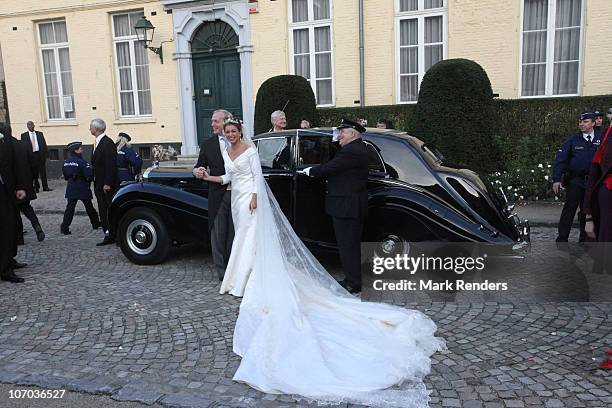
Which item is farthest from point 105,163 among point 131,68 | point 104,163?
point 131,68

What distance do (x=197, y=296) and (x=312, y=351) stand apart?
2.15m

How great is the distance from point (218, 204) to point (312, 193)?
43.6 inches

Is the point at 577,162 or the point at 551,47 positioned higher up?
the point at 551,47

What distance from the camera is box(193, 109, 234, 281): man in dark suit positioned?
606 cm

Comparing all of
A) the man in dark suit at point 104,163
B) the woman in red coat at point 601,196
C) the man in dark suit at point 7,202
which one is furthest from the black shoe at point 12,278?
the woman in red coat at point 601,196

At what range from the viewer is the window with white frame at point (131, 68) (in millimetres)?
15836

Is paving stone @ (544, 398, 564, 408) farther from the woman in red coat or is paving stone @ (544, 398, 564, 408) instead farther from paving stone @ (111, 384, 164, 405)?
paving stone @ (111, 384, 164, 405)

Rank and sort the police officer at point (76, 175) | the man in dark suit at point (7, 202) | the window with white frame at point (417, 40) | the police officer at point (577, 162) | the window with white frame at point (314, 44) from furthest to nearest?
the window with white frame at point (314, 44) → the window with white frame at point (417, 40) → the police officer at point (76, 175) → the police officer at point (577, 162) → the man in dark suit at point (7, 202)

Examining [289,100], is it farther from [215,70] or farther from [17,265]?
[17,265]

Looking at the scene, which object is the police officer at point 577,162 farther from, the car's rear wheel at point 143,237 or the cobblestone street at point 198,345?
the car's rear wheel at point 143,237

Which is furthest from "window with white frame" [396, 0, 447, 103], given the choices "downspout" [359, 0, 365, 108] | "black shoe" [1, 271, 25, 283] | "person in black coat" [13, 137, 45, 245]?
"black shoe" [1, 271, 25, 283]

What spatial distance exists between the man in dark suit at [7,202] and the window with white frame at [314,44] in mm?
8890

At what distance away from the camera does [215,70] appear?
15023 mm

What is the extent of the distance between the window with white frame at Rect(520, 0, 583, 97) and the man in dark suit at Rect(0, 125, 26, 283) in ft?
36.1
